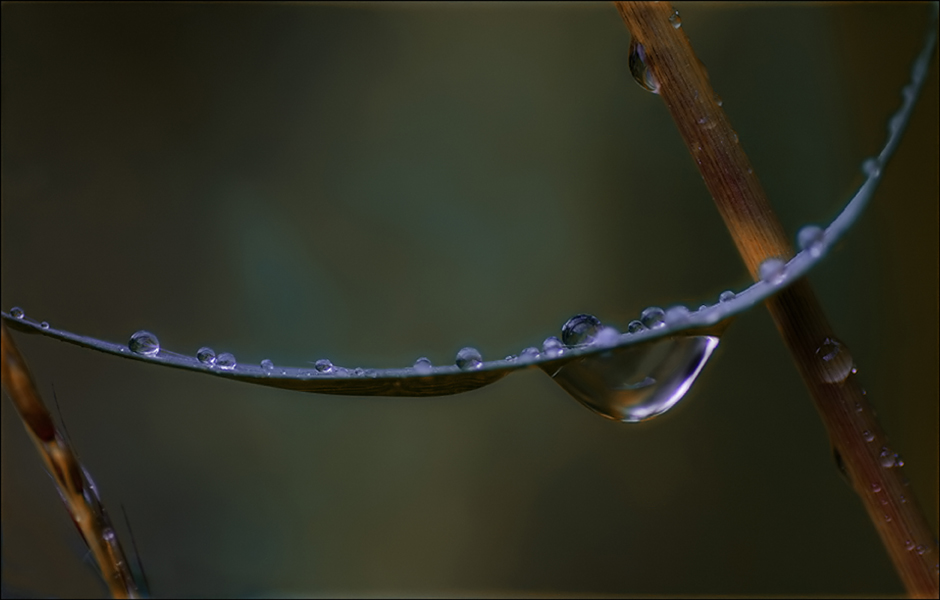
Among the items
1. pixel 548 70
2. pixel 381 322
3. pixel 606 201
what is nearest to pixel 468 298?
pixel 381 322

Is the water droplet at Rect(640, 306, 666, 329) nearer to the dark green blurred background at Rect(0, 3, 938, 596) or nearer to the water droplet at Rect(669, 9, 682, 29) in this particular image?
the water droplet at Rect(669, 9, 682, 29)

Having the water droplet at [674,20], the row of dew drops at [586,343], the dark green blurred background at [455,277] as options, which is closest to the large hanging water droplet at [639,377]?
the row of dew drops at [586,343]

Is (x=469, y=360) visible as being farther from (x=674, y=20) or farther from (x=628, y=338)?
(x=674, y=20)

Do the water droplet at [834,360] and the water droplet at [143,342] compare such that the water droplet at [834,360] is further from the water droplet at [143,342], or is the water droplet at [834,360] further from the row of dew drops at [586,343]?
the water droplet at [143,342]

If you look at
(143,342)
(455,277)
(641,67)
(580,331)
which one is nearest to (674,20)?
(641,67)

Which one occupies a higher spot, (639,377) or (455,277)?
(455,277)

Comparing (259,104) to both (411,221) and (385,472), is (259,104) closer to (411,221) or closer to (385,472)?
(411,221)
